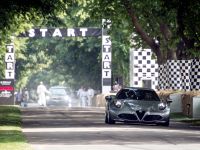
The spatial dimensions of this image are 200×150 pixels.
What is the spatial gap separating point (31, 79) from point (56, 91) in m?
60.4

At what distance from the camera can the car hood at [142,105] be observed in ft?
93.4

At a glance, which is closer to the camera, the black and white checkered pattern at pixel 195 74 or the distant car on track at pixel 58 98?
the black and white checkered pattern at pixel 195 74

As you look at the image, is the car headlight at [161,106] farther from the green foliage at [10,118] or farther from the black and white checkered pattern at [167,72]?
the black and white checkered pattern at [167,72]

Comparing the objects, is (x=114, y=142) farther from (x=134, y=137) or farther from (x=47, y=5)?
(x=47, y=5)

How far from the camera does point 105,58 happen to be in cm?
5694

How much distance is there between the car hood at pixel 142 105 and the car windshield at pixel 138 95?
74 centimetres

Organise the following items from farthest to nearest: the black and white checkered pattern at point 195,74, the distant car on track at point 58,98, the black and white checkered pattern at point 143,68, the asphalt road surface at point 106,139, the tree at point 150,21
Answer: the distant car on track at point 58,98 → the black and white checkered pattern at point 143,68 → the tree at point 150,21 → the black and white checkered pattern at point 195,74 → the asphalt road surface at point 106,139

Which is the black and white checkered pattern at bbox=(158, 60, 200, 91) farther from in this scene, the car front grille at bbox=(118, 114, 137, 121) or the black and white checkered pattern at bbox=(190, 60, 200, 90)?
the car front grille at bbox=(118, 114, 137, 121)

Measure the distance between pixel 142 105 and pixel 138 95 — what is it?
1352 millimetres

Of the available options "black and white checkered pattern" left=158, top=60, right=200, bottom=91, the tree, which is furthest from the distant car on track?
"black and white checkered pattern" left=158, top=60, right=200, bottom=91

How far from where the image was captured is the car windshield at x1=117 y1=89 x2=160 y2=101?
1167 inches

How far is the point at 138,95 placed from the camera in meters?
29.9

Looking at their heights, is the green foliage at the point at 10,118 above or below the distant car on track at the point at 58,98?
below

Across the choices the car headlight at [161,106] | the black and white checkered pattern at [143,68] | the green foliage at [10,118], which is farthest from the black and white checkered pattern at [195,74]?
the black and white checkered pattern at [143,68]
